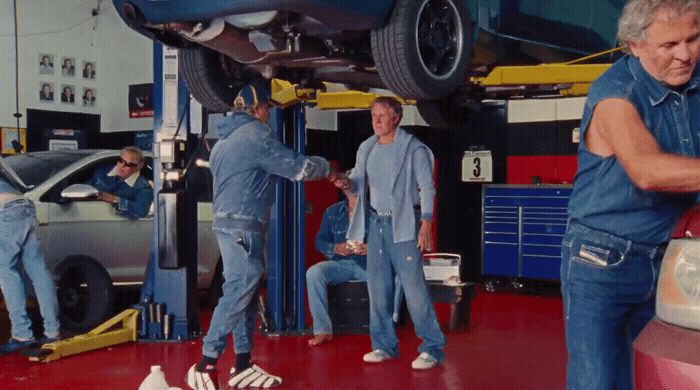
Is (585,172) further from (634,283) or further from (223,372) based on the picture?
(223,372)

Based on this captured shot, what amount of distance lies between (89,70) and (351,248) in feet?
19.0

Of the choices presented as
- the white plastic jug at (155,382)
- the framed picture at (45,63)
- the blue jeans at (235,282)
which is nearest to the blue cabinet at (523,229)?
the blue jeans at (235,282)

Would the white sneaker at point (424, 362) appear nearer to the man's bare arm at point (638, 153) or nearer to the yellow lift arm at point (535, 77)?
the yellow lift arm at point (535, 77)

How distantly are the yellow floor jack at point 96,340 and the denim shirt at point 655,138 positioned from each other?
408cm

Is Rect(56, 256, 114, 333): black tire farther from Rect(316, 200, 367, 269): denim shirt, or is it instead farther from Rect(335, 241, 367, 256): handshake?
Rect(335, 241, 367, 256): handshake

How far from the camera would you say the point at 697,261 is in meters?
1.59

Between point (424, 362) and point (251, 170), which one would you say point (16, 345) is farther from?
point (424, 362)

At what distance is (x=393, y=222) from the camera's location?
486cm

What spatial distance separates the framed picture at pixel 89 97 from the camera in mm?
10328

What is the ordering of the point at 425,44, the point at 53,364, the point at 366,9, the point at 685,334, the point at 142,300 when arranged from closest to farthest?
1. the point at 685,334
2. the point at 366,9
3. the point at 425,44
4. the point at 53,364
5. the point at 142,300

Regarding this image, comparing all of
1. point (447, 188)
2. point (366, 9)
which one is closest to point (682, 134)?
point (366, 9)

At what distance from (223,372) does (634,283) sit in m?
3.26

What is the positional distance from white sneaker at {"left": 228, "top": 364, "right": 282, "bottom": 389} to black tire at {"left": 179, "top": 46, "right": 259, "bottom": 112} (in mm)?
1483

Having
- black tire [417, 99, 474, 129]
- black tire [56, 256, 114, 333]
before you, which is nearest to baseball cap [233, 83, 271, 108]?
black tire [417, 99, 474, 129]
